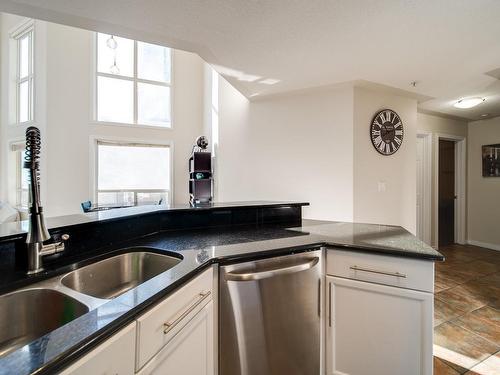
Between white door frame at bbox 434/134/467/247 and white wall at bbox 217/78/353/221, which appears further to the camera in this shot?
white door frame at bbox 434/134/467/247

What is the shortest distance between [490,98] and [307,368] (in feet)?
13.2

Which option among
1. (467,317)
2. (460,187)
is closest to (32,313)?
(467,317)

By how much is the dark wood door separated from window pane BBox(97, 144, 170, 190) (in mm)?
5332

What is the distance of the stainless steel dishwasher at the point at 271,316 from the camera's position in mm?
1264

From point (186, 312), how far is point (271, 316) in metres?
0.54

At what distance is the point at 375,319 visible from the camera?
1380mm

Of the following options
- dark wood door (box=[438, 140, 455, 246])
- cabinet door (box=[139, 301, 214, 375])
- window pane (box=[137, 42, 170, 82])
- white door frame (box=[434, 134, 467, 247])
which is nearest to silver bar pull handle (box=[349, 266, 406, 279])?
cabinet door (box=[139, 301, 214, 375])

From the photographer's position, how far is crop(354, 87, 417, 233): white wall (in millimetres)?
2838

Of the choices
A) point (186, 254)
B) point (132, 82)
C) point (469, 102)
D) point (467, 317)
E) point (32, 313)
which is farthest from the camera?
point (132, 82)

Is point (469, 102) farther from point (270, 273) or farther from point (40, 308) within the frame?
point (40, 308)

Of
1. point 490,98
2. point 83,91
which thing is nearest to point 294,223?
point 490,98

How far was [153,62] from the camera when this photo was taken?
18.8 ft

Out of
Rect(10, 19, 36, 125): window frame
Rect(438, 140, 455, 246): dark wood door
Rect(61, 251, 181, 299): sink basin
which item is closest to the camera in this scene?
Rect(61, 251, 181, 299): sink basin

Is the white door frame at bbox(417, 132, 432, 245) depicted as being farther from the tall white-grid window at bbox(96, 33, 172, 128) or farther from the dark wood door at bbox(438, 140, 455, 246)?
the tall white-grid window at bbox(96, 33, 172, 128)
